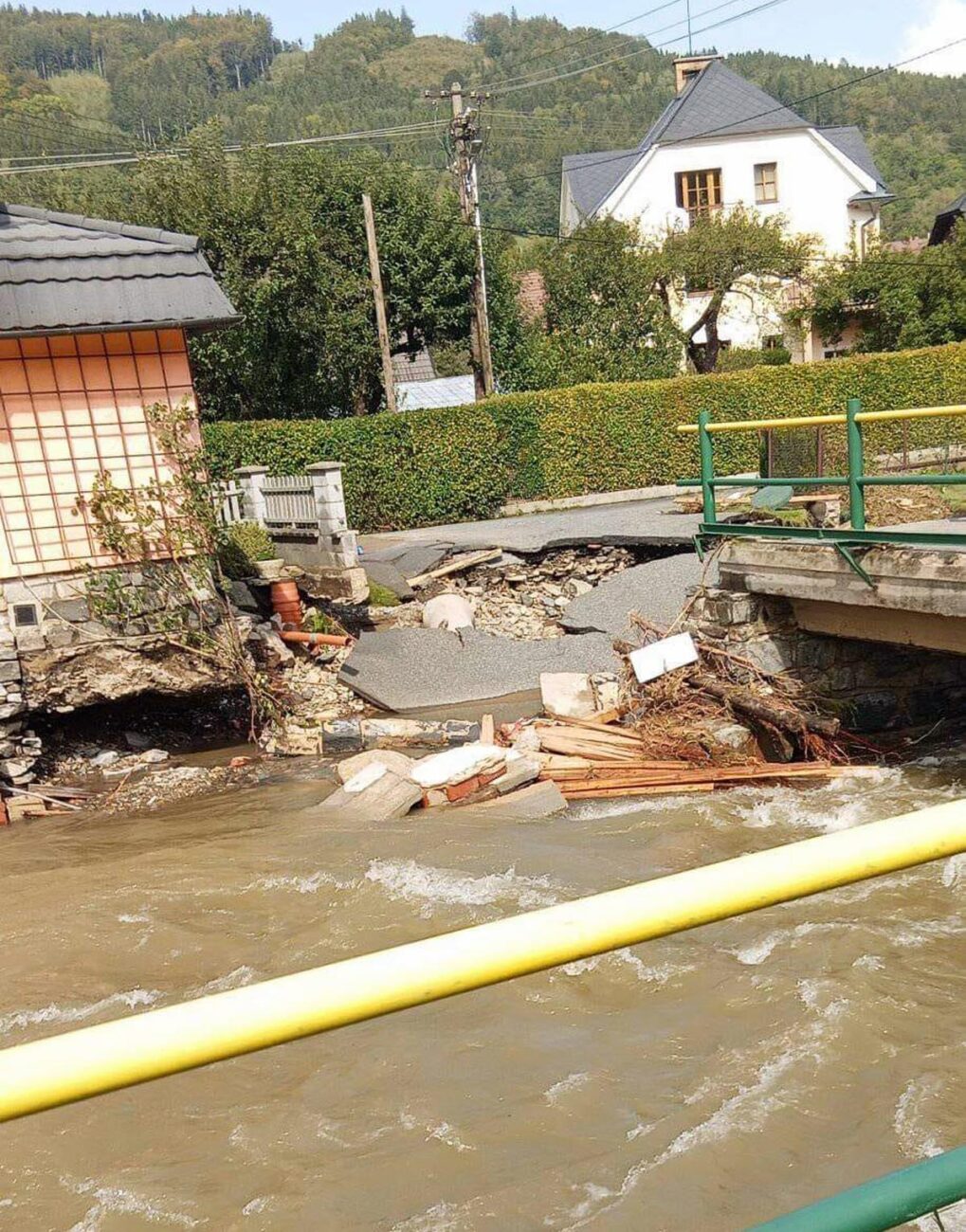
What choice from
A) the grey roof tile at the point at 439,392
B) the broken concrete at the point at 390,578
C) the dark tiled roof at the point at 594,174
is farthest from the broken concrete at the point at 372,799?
the dark tiled roof at the point at 594,174

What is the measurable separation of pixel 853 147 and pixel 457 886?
42618mm

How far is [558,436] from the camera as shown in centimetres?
2141

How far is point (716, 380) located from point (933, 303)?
41.5 ft

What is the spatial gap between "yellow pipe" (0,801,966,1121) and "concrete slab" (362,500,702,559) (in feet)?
46.6

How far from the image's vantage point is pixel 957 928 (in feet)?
18.9

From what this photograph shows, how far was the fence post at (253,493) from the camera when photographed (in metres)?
15.4

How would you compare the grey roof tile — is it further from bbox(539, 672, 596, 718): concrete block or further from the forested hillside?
bbox(539, 672, 596, 718): concrete block

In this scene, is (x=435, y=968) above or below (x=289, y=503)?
above

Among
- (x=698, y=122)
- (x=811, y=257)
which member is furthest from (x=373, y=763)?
(x=698, y=122)

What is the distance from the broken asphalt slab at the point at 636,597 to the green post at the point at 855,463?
4.79m

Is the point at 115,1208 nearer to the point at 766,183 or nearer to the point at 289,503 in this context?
the point at 289,503

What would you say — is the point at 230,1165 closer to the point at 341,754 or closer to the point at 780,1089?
the point at 780,1089

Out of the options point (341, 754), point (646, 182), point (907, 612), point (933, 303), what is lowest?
point (341, 754)

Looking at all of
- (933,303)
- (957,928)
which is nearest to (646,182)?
(933,303)
